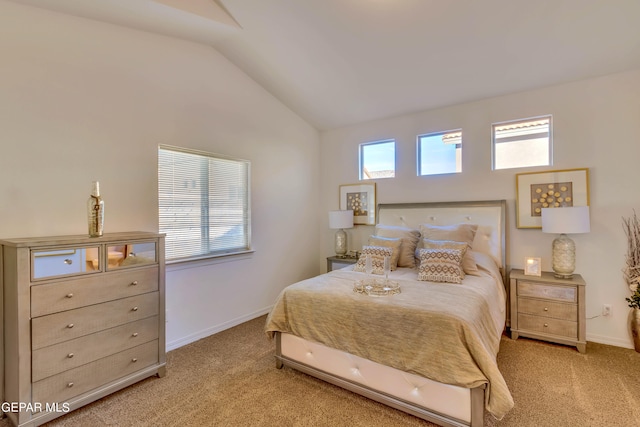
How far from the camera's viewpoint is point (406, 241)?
3363 millimetres

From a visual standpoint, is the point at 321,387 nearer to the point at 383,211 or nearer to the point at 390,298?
the point at 390,298

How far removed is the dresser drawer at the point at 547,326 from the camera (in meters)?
2.80

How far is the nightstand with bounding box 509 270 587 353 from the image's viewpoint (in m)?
2.77

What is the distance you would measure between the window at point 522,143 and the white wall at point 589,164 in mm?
90

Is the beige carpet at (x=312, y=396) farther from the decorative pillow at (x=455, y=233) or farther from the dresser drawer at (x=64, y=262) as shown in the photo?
the decorative pillow at (x=455, y=233)

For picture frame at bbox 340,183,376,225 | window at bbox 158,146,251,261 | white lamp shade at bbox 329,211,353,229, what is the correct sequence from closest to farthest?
window at bbox 158,146,251,261, white lamp shade at bbox 329,211,353,229, picture frame at bbox 340,183,376,225

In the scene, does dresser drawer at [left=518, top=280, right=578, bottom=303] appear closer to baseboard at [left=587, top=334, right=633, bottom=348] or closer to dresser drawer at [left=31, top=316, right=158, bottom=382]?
baseboard at [left=587, top=334, right=633, bottom=348]

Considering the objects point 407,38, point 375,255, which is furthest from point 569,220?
point 407,38

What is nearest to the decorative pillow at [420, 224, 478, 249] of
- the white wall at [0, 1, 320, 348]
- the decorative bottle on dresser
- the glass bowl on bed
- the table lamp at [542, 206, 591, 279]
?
the table lamp at [542, 206, 591, 279]

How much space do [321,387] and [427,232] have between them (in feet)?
6.66

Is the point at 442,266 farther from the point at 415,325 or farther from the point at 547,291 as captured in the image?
the point at 547,291

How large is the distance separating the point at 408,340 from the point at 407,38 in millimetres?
2564

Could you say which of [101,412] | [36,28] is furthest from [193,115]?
[101,412]

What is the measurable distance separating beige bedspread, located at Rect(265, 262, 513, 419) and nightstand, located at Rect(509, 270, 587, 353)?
60cm
